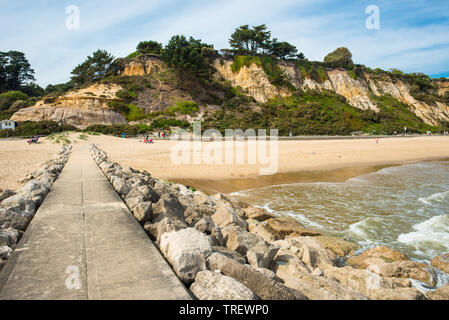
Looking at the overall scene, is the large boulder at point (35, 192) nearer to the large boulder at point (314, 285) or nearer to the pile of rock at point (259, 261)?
the pile of rock at point (259, 261)

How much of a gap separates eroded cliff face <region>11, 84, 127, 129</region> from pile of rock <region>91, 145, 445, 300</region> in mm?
38396

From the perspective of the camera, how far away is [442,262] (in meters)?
5.34

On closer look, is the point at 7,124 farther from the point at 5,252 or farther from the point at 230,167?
the point at 5,252

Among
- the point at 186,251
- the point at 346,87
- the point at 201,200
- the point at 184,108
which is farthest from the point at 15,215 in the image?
the point at 346,87

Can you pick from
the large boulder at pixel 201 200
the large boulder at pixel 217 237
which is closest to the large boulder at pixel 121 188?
the large boulder at pixel 201 200

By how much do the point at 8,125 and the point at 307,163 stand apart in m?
38.7

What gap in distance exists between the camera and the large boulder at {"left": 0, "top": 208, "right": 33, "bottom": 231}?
3.83 meters

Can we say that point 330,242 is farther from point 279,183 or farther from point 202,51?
point 202,51

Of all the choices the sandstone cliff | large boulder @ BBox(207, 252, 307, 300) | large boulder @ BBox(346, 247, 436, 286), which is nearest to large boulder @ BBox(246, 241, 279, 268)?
large boulder @ BBox(207, 252, 307, 300)

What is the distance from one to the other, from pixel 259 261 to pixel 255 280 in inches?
41.4

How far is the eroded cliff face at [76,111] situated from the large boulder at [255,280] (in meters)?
41.6

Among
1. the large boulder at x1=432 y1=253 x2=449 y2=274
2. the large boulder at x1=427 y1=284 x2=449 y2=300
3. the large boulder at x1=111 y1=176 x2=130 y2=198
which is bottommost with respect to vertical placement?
the large boulder at x1=432 y1=253 x2=449 y2=274

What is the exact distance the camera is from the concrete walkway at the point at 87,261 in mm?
2412

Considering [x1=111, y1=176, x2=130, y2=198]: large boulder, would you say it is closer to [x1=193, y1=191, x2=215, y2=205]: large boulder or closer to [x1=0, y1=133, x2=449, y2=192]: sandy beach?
[x1=193, y1=191, x2=215, y2=205]: large boulder
